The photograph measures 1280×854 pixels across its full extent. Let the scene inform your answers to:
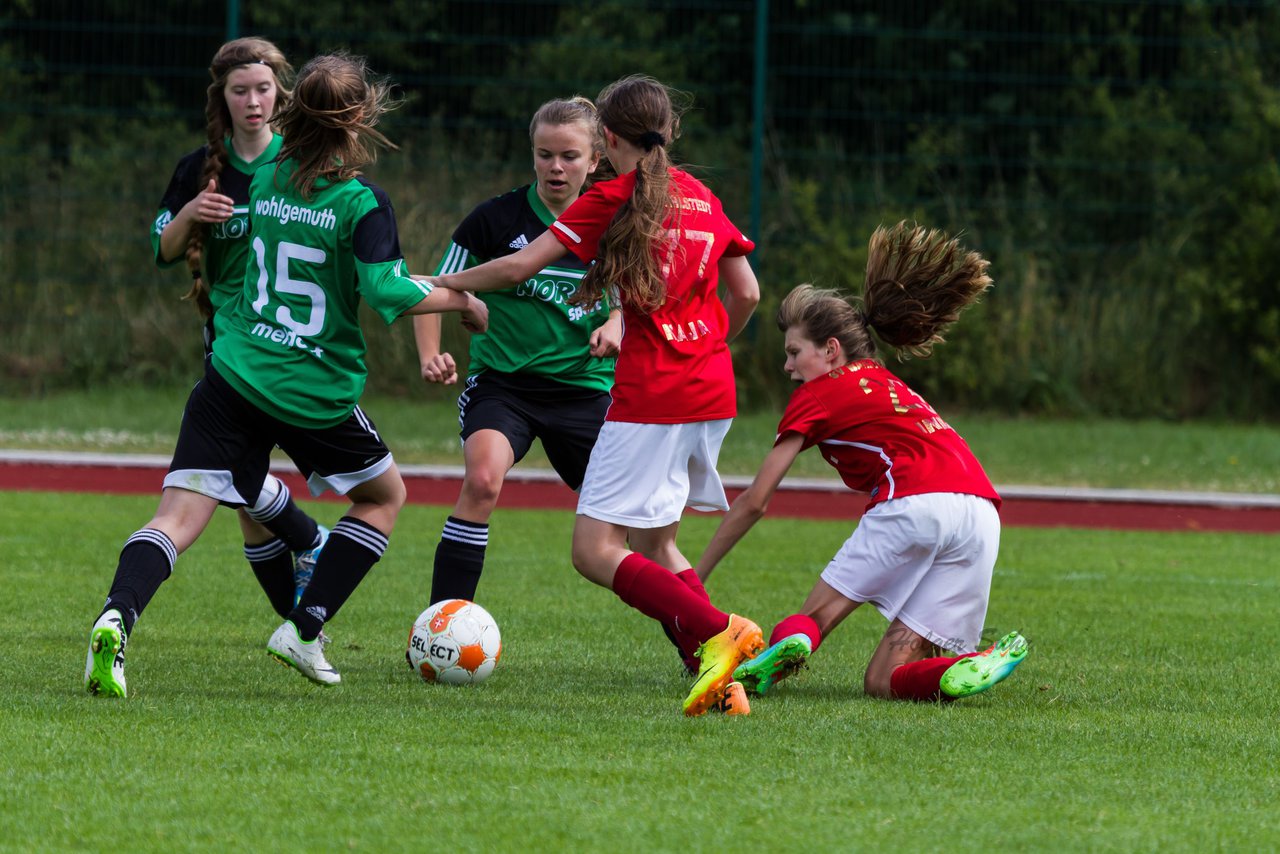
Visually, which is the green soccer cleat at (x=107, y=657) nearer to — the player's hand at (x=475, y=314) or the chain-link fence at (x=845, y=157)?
the player's hand at (x=475, y=314)

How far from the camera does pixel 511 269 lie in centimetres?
490

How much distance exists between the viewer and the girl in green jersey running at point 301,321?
4883mm

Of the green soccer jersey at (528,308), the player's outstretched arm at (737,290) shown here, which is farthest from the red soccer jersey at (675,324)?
the green soccer jersey at (528,308)

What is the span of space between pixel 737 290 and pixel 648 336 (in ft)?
1.61

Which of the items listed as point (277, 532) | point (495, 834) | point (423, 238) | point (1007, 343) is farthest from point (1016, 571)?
point (423, 238)

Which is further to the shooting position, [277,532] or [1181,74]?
Answer: [1181,74]

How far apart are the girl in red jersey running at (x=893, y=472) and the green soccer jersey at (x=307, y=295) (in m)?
1.22

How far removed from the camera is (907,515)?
511cm

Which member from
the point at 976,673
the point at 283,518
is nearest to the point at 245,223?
the point at 283,518

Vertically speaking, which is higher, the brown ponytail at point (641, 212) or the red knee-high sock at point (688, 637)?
the brown ponytail at point (641, 212)

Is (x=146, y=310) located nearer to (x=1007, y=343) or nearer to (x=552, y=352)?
(x=1007, y=343)

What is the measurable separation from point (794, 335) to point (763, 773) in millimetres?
1848

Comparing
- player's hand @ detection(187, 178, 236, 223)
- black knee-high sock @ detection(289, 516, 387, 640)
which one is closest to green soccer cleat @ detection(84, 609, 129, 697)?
black knee-high sock @ detection(289, 516, 387, 640)

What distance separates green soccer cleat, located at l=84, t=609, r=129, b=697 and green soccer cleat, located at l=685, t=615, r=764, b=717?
1506mm
